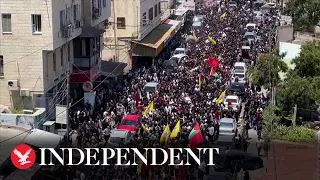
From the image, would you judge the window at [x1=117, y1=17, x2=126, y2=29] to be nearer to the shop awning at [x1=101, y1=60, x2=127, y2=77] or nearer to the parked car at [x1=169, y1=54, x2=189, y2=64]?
the shop awning at [x1=101, y1=60, x2=127, y2=77]

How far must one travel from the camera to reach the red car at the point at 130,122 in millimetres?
35094

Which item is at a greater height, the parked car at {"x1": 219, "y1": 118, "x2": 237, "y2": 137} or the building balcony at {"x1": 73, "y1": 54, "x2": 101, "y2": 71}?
the building balcony at {"x1": 73, "y1": 54, "x2": 101, "y2": 71}

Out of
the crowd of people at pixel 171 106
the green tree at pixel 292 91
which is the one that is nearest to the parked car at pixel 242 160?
the crowd of people at pixel 171 106

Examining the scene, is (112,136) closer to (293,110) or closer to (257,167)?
(257,167)

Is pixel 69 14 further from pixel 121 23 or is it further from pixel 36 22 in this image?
pixel 121 23

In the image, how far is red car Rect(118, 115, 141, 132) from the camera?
35094 mm

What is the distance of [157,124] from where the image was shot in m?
35.3

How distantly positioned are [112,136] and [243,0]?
54.4m

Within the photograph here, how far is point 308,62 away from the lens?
119 ft

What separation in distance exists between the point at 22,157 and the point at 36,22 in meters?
13.0

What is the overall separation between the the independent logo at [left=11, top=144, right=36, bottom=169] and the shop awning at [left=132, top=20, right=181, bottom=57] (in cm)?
2931

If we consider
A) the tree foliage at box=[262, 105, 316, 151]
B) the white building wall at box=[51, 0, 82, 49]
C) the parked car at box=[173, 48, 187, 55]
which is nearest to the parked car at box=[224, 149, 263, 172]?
the tree foliage at box=[262, 105, 316, 151]

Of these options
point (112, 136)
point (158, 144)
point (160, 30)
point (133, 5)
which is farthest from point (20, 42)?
point (160, 30)

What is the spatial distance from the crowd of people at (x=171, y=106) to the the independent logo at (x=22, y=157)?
253cm
